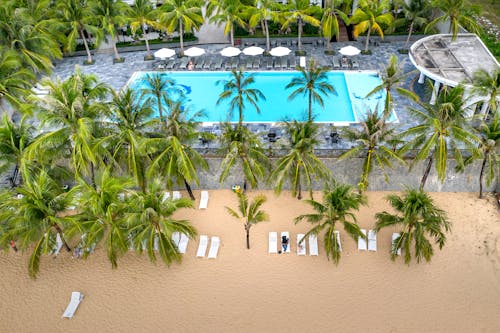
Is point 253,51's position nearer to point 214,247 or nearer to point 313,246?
point 214,247

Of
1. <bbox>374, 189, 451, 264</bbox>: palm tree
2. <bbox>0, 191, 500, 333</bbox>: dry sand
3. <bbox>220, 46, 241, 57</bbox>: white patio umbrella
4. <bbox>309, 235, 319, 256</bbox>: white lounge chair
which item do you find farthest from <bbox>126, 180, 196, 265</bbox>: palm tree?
<bbox>220, 46, 241, 57</bbox>: white patio umbrella

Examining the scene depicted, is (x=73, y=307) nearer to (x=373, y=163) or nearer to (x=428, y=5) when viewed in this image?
(x=373, y=163)

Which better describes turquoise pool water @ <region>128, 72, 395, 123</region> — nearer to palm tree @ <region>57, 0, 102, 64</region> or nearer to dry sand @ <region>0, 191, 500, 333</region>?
palm tree @ <region>57, 0, 102, 64</region>

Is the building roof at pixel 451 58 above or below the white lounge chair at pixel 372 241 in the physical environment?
above

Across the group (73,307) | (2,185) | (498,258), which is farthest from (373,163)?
(2,185)

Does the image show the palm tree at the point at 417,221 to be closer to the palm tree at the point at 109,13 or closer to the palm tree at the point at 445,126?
the palm tree at the point at 445,126

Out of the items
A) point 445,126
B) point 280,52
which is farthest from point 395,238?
point 280,52

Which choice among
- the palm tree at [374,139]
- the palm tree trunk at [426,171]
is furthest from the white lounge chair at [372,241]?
the palm tree trunk at [426,171]
